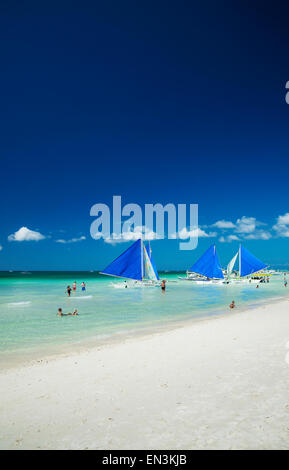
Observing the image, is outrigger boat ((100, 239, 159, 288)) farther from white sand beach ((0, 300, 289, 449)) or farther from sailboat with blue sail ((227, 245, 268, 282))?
white sand beach ((0, 300, 289, 449))

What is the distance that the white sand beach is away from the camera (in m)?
4.43

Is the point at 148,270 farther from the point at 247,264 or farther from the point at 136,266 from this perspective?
the point at 247,264

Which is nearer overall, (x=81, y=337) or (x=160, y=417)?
(x=160, y=417)

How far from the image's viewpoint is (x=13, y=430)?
480 centimetres

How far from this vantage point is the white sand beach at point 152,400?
14.5 ft

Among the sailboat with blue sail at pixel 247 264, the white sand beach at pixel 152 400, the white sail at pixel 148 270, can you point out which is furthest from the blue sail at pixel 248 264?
the white sand beach at pixel 152 400

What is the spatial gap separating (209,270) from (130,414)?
204 ft

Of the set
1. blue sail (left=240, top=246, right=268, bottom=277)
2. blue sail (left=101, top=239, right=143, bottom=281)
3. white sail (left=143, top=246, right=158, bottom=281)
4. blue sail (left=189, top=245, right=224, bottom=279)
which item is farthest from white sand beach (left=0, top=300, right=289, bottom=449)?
blue sail (left=240, top=246, right=268, bottom=277)

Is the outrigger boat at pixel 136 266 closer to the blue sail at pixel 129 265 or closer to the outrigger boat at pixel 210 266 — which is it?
the blue sail at pixel 129 265

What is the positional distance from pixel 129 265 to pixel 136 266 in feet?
4.51

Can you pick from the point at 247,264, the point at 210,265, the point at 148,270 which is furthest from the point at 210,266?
the point at 148,270

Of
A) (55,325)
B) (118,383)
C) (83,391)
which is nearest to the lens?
(83,391)
